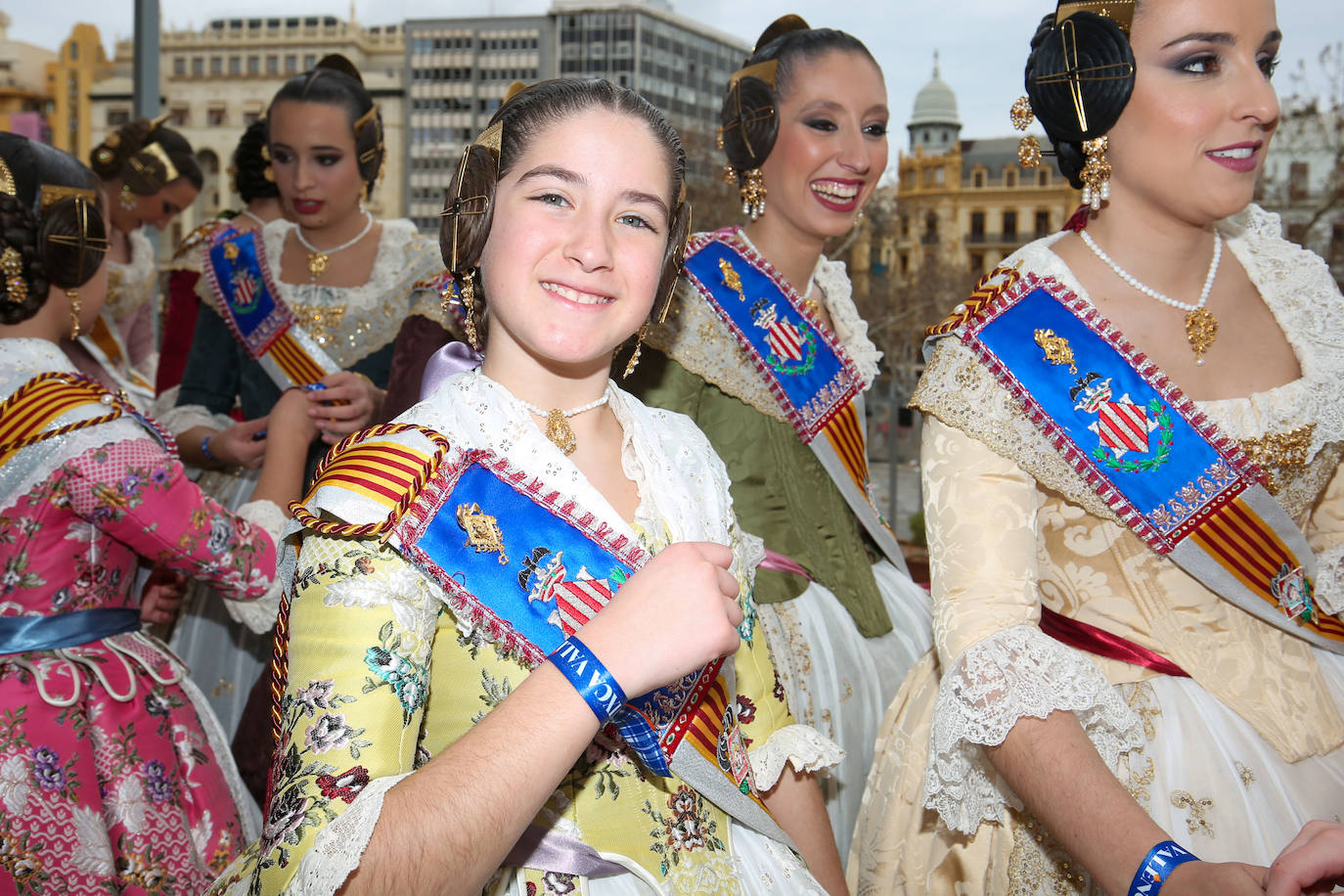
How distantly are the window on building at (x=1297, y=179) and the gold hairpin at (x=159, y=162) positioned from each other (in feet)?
36.0

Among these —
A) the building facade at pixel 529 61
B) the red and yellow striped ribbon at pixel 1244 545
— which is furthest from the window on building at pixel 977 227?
the building facade at pixel 529 61

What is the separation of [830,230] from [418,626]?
1713 mm

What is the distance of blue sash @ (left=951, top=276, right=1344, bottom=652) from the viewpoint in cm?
159

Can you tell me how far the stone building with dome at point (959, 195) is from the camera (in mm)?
19453

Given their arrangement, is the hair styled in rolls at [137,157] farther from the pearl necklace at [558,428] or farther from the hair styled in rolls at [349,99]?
the pearl necklace at [558,428]

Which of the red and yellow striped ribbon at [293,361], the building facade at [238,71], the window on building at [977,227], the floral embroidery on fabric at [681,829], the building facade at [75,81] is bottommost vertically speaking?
the floral embroidery on fabric at [681,829]

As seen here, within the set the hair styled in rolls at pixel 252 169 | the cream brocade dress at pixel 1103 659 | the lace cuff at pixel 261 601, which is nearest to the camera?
the cream brocade dress at pixel 1103 659

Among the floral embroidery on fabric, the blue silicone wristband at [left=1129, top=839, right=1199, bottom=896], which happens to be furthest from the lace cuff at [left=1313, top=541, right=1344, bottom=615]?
the floral embroidery on fabric

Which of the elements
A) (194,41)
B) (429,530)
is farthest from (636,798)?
(194,41)

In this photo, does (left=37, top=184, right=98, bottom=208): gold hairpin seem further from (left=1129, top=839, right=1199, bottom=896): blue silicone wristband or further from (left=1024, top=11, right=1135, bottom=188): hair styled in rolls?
(left=1129, top=839, right=1199, bottom=896): blue silicone wristband

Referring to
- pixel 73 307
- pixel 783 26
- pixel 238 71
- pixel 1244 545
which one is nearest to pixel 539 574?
pixel 1244 545

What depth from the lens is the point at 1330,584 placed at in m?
1.68

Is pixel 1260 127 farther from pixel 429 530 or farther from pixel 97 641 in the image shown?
pixel 97 641

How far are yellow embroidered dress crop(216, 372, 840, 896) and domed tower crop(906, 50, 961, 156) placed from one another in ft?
74.2
